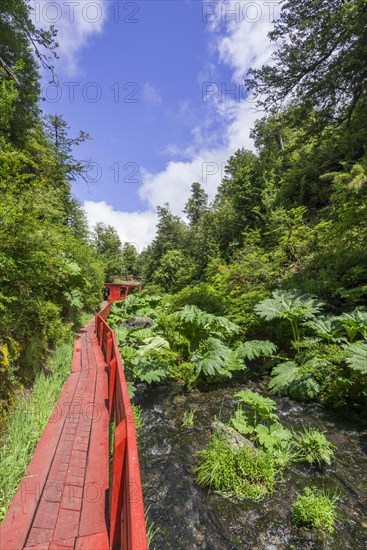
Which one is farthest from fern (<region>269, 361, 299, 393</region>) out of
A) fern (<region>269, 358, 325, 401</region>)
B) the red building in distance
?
the red building in distance

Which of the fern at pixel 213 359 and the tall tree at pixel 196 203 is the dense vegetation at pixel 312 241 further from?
the tall tree at pixel 196 203

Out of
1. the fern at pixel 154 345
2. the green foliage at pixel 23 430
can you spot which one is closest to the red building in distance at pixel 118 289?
the fern at pixel 154 345

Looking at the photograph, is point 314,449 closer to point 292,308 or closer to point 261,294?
point 292,308

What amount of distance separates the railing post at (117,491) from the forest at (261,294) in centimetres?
172

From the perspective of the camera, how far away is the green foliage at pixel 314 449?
343 centimetres

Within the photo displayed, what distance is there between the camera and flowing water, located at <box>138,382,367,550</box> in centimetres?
260

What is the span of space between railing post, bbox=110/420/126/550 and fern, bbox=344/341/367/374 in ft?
11.6

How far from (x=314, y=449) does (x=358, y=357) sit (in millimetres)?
1519

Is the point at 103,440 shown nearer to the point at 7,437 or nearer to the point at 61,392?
the point at 7,437

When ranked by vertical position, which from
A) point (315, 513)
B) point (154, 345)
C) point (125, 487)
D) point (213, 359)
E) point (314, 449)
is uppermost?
point (154, 345)

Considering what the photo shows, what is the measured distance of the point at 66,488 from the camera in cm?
253

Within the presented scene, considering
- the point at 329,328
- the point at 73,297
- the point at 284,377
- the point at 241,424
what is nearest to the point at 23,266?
the point at 73,297

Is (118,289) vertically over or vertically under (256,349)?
over

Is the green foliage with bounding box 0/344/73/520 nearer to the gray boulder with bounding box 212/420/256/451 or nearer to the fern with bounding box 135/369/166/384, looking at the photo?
the fern with bounding box 135/369/166/384
